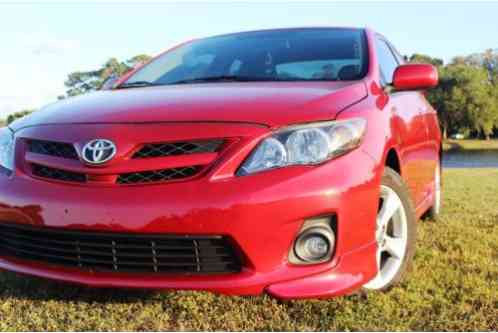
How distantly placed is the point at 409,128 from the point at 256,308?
159 cm

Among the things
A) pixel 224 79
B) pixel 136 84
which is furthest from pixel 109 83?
pixel 224 79

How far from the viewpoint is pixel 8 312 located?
2.62 metres

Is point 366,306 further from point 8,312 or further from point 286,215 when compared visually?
point 8,312

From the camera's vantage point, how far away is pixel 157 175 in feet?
7.71

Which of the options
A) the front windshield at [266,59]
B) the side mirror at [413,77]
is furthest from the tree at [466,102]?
the side mirror at [413,77]

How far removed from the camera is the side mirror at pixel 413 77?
3.23 m

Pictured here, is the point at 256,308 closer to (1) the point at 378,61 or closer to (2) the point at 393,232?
(2) the point at 393,232

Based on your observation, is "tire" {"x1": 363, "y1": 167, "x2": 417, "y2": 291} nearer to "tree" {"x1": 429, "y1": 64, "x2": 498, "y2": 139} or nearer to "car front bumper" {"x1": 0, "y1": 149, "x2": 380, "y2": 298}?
"car front bumper" {"x1": 0, "y1": 149, "x2": 380, "y2": 298}

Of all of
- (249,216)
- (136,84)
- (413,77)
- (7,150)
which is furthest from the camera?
(136,84)

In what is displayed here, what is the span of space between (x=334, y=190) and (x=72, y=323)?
127 centimetres

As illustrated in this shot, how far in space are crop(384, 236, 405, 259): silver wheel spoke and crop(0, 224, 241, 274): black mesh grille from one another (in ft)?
3.19

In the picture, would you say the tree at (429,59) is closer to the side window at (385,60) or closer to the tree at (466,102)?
the tree at (466,102)

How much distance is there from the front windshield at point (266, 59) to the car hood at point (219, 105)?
0.31 m

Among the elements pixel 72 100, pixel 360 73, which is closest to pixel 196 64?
pixel 72 100
